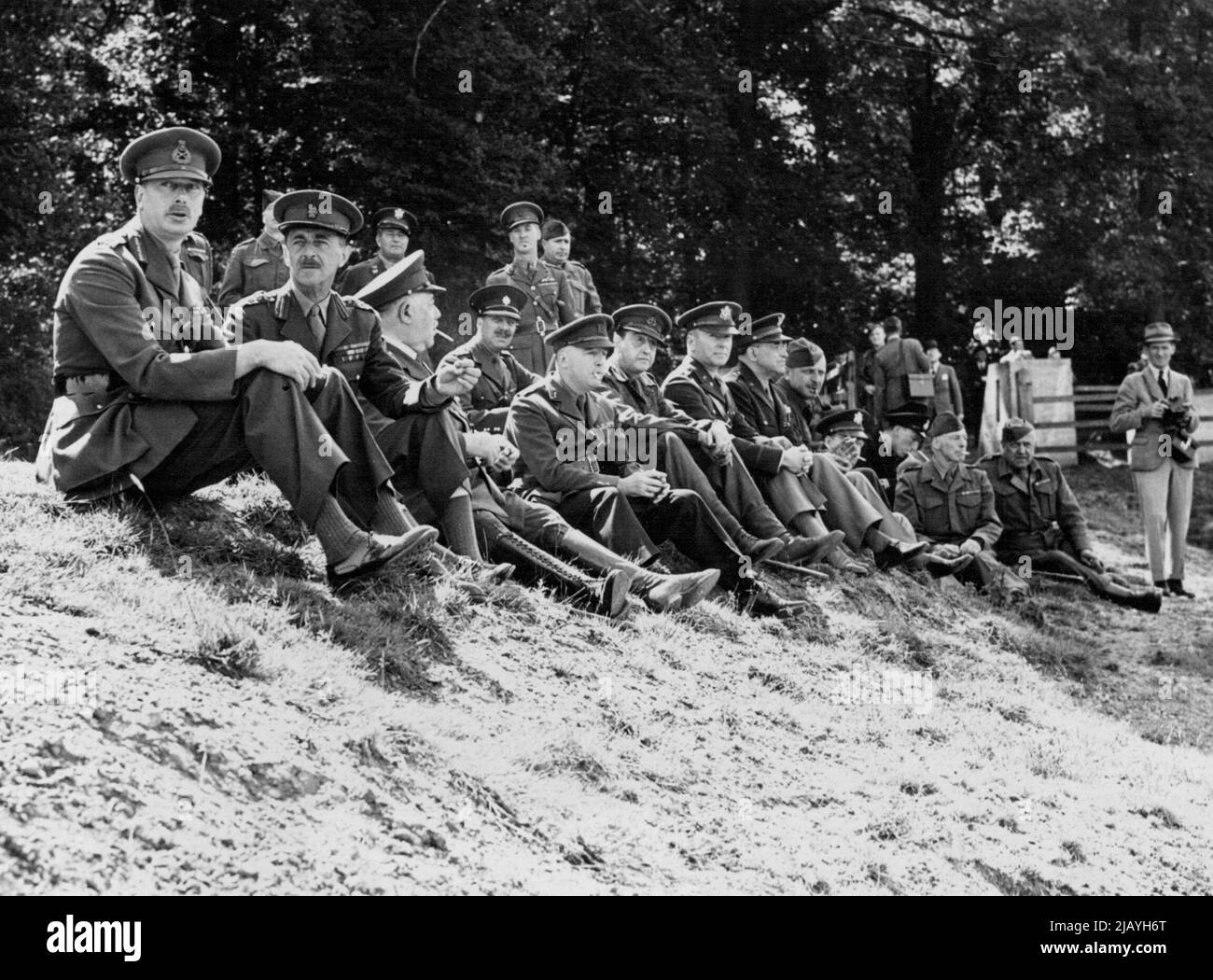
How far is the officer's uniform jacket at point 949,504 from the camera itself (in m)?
12.3

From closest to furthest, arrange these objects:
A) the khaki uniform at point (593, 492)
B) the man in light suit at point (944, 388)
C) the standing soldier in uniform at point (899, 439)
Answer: the khaki uniform at point (593, 492), the standing soldier in uniform at point (899, 439), the man in light suit at point (944, 388)

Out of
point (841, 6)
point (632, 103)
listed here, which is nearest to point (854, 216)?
point (841, 6)

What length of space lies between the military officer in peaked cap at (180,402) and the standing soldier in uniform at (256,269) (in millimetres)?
3771

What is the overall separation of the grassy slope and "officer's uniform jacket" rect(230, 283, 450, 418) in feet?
2.39

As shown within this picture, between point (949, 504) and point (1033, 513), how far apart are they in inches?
43.8

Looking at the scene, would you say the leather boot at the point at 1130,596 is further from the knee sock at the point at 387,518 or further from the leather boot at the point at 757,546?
the knee sock at the point at 387,518

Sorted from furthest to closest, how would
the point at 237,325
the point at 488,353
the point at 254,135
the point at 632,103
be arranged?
the point at 632,103
the point at 254,135
the point at 488,353
the point at 237,325

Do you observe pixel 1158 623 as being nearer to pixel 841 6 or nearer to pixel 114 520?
pixel 114 520

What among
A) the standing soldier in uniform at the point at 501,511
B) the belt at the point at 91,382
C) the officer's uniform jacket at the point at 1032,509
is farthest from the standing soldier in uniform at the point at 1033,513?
the belt at the point at 91,382

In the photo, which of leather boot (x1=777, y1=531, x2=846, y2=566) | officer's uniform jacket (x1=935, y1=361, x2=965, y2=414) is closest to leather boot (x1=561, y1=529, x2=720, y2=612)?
leather boot (x1=777, y1=531, x2=846, y2=566)

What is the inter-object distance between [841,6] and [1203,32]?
5.70m

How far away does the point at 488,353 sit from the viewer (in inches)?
362

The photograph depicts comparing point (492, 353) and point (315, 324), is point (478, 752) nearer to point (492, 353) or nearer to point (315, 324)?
point (315, 324)

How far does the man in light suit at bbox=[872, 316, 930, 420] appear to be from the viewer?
59.4ft
